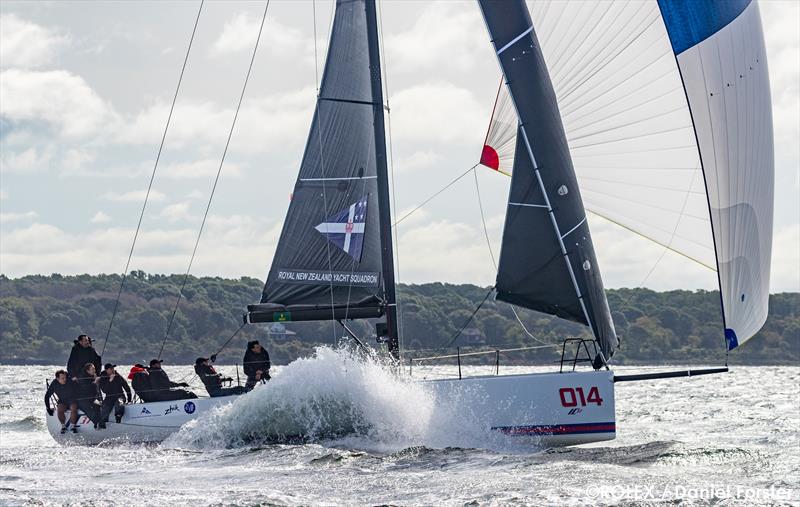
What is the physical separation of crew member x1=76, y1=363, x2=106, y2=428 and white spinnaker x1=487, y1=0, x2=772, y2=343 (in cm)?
647

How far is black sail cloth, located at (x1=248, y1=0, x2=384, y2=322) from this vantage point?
555 inches

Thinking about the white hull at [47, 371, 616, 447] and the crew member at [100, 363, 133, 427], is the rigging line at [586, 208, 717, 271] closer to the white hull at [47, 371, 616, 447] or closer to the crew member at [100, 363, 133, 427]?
the white hull at [47, 371, 616, 447]

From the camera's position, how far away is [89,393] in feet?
47.0

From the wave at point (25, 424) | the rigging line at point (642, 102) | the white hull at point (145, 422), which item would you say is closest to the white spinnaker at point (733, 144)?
the rigging line at point (642, 102)

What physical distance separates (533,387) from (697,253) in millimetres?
2579

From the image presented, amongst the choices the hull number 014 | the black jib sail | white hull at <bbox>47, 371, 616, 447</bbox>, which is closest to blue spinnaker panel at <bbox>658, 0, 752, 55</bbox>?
the black jib sail

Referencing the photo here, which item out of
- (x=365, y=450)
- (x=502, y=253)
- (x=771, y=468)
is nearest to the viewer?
(x=771, y=468)

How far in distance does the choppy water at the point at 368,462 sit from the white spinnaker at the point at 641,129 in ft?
8.01

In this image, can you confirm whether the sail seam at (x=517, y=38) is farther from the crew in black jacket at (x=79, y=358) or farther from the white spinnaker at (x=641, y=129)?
the crew in black jacket at (x=79, y=358)

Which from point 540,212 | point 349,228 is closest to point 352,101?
point 349,228

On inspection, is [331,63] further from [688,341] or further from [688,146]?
[688,341]

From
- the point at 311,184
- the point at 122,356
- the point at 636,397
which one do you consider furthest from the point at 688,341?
the point at 311,184

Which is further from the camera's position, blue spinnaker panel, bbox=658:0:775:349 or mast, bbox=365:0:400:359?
mast, bbox=365:0:400:359

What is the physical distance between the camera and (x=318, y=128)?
1442 centimetres
